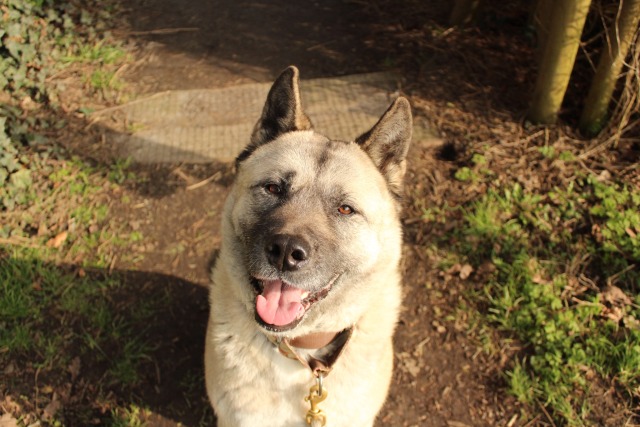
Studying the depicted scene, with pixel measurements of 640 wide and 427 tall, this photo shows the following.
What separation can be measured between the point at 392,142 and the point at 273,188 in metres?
0.72

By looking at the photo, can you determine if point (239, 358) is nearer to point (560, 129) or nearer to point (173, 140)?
point (173, 140)

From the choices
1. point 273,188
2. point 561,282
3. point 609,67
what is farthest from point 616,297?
point 273,188

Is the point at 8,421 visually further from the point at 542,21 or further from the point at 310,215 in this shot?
the point at 542,21

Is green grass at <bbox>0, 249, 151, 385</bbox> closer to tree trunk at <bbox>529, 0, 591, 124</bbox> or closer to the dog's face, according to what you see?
the dog's face

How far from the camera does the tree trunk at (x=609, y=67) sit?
13.7ft

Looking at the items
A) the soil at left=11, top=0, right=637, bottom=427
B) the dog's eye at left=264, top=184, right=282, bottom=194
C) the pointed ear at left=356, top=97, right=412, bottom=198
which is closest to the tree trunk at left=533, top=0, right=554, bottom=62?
the soil at left=11, top=0, right=637, bottom=427

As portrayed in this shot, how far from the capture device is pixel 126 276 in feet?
13.3

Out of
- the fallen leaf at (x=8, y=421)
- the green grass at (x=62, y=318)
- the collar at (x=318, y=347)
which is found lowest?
the fallen leaf at (x=8, y=421)

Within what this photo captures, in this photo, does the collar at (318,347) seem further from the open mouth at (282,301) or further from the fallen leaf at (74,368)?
the fallen leaf at (74,368)

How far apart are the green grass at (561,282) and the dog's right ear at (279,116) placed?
2.01 meters

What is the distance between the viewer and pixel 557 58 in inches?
177

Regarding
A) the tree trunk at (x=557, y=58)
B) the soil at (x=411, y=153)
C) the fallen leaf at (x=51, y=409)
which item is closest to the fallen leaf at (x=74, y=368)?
the fallen leaf at (x=51, y=409)

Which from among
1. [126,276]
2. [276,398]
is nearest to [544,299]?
[276,398]

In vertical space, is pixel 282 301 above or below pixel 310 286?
below
